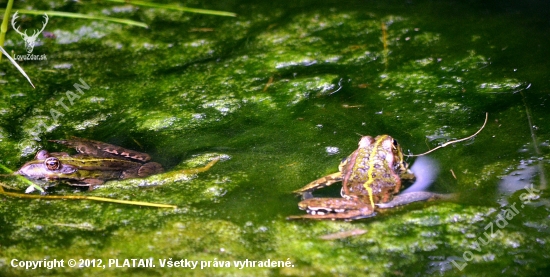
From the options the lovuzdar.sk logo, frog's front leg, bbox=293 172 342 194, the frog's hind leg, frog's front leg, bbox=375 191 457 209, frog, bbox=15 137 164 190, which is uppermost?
the lovuzdar.sk logo

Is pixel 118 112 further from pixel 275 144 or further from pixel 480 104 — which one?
pixel 480 104

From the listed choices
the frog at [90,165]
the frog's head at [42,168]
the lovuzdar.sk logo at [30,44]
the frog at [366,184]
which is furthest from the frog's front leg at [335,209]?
the lovuzdar.sk logo at [30,44]

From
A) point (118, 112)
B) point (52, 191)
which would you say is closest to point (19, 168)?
point (52, 191)

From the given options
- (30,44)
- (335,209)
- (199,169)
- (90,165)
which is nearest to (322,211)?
(335,209)

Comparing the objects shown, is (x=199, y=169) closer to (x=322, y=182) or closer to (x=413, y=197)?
(x=322, y=182)

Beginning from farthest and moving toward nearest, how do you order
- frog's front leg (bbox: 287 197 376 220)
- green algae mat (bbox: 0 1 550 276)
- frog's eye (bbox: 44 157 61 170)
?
frog's eye (bbox: 44 157 61 170) < frog's front leg (bbox: 287 197 376 220) < green algae mat (bbox: 0 1 550 276)

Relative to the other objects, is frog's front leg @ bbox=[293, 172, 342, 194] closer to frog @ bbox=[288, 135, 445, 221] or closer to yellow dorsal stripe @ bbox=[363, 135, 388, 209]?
frog @ bbox=[288, 135, 445, 221]

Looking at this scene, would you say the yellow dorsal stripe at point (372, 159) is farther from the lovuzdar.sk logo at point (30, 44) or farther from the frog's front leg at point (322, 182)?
the lovuzdar.sk logo at point (30, 44)

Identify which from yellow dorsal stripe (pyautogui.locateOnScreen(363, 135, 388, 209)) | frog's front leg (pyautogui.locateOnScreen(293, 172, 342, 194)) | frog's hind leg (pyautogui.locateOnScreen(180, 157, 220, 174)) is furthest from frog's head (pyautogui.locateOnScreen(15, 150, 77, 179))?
yellow dorsal stripe (pyautogui.locateOnScreen(363, 135, 388, 209))
